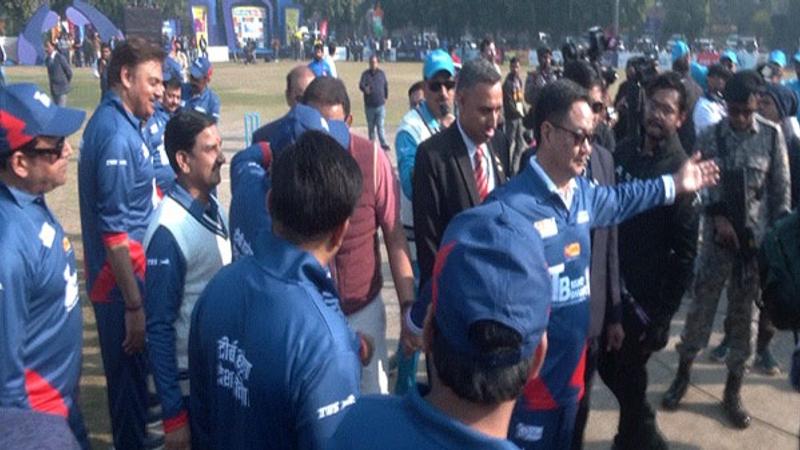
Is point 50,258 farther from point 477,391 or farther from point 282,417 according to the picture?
point 477,391

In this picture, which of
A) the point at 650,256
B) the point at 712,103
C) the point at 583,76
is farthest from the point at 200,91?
the point at 650,256

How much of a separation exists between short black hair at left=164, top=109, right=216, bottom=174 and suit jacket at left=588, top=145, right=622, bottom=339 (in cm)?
194

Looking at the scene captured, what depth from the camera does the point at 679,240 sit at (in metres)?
4.84

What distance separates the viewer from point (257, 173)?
11.3 feet

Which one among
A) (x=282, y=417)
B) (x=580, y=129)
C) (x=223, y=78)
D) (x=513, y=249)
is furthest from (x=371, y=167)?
(x=223, y=78)

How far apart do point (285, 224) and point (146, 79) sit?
2.94 m

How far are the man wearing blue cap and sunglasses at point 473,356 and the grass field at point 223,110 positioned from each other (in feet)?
13.8

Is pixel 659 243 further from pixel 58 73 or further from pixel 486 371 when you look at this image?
pixel 58 73

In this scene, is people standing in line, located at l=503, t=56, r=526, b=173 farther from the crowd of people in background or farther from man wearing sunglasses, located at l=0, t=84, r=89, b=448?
man wearing sunglasses, located at l=0, t=84, r=89, b=448

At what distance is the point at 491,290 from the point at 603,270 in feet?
9.00

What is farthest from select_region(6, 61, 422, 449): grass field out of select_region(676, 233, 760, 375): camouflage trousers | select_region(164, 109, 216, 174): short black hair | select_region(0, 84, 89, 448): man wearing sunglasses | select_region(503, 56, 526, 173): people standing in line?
select_region(503, 56, 526, 173): people standing in line

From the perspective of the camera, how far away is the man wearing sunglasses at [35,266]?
2963 mm

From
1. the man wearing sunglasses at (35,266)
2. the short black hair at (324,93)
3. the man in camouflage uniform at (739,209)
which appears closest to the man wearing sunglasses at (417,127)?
the short black hair at (324,93)

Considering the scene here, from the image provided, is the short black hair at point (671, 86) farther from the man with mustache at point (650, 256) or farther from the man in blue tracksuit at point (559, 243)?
the man in blue tracksuit at point (559, 243)
